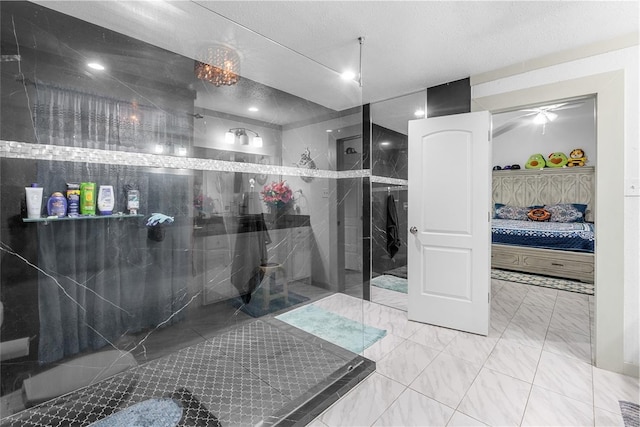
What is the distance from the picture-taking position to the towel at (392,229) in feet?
12.9

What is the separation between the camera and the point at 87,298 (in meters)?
1.82

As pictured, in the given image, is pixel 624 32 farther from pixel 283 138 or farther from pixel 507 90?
pixel 283 138

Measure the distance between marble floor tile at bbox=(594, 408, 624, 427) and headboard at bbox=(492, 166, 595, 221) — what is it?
4.61 m

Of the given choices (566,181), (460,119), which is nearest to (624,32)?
(460,119)

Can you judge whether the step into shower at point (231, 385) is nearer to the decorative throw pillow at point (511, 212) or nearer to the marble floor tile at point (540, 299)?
the marble floor tile at point (540, 299)

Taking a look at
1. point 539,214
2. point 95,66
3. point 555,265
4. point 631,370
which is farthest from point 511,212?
point 95,66

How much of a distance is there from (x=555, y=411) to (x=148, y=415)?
232cm

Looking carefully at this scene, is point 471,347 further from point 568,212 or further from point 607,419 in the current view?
point 568,212

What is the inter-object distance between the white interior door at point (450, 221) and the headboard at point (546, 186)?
3968mm

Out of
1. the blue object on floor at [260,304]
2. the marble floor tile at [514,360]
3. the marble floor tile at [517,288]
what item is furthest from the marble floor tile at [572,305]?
the blue object on floor at [260,304]

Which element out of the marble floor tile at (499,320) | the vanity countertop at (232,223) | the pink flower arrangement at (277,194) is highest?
the pink flower arrangement at (277,194)

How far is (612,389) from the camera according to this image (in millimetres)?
1811

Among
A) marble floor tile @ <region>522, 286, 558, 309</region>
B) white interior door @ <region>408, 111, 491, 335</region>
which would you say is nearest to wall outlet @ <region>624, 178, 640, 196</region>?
white interior door @ <region>408, 111, 491, 335</region>

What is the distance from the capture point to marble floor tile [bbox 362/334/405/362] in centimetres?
221
